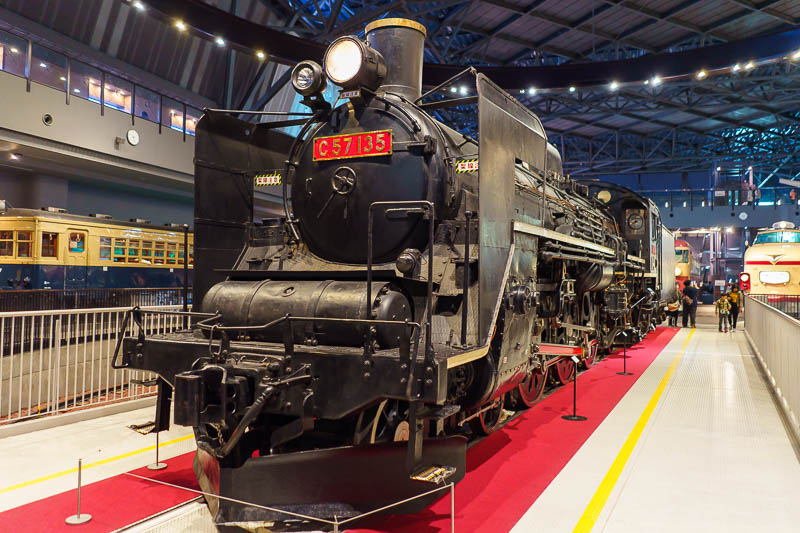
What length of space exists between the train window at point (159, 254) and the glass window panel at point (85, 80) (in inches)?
153

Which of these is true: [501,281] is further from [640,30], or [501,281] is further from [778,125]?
[778,125]

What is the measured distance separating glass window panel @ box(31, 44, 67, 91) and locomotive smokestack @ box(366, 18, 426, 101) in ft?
34.1

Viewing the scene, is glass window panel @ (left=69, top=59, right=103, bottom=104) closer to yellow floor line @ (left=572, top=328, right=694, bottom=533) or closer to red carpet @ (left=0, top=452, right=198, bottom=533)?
red carpet @ (left=0, top=452, right=198, bottom=533)

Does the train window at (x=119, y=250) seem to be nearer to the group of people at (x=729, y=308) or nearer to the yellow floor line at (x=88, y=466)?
the yellow floor line at (x=88, y=466)

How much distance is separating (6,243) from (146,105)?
261 inches

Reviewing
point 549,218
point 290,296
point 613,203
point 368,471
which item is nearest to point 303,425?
point 368,471

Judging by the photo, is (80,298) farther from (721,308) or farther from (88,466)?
(721,308)

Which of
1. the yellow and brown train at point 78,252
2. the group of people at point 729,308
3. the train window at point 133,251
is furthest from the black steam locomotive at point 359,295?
the group of people at point 729,308

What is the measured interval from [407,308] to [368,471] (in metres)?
1.06

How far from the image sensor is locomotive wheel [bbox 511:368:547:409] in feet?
19.7

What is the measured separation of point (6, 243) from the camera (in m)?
10.5

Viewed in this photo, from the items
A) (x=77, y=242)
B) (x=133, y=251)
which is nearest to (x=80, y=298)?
(x=77, y=242)

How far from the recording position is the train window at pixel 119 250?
11.7m

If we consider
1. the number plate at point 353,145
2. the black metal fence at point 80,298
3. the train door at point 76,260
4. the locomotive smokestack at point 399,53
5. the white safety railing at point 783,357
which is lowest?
the white safety railing at point 783,357
